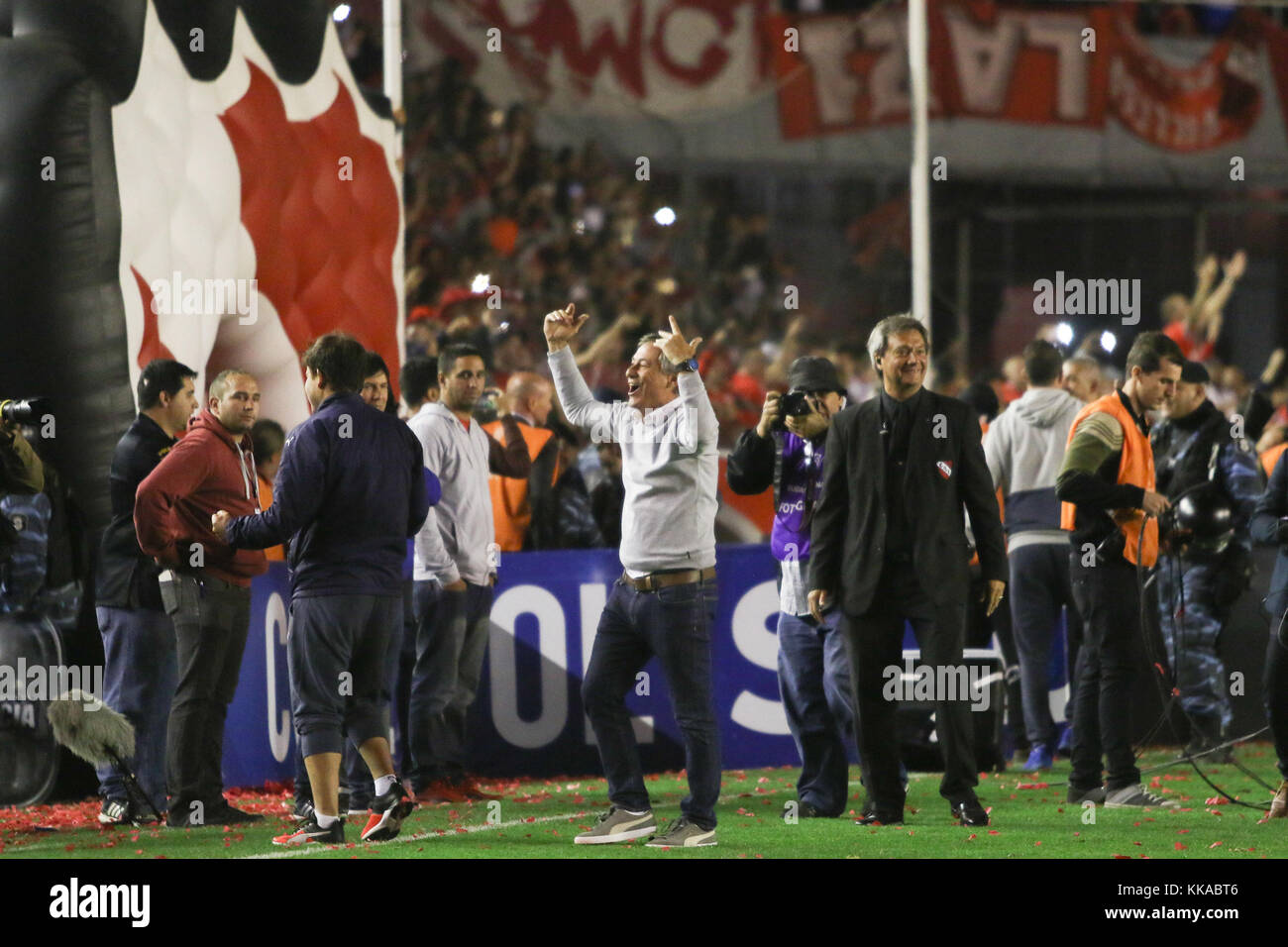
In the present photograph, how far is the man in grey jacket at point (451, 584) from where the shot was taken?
8.80 metres

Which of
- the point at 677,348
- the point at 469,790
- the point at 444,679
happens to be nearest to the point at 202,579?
the point at 444,679

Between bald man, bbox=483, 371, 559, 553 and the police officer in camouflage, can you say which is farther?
bald man, bbox=483, 371, 559, 553

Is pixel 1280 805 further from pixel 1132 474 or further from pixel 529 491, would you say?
pixel 529 491

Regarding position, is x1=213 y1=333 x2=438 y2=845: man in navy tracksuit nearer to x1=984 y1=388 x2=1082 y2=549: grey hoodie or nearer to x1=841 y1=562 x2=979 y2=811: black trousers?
x1=841 y1=562 x2=979 y2=811: black trousers

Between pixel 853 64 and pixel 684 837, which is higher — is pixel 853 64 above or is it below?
above

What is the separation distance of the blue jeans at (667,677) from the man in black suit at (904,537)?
27.2 inches

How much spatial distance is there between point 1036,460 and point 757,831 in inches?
129

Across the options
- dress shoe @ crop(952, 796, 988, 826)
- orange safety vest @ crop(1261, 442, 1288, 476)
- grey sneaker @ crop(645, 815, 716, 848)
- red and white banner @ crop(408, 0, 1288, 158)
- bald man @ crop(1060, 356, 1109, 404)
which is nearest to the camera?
grey sneaker @ crop(645, 815, 716, 848)

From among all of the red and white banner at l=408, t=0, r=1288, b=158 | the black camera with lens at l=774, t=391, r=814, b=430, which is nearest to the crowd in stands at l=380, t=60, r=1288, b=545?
the red and white banner at l=408, t=0, r=1288, b=158

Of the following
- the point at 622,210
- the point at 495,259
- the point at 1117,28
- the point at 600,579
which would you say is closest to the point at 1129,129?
the point at 1117,28

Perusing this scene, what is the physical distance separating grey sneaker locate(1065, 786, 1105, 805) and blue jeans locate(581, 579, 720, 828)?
2005mm

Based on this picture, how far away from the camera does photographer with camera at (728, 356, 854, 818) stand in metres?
8.33

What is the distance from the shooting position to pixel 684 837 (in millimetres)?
7270

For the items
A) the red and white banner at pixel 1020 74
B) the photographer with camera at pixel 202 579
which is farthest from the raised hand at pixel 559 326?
the red and white banner at pixel 1020 74
